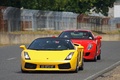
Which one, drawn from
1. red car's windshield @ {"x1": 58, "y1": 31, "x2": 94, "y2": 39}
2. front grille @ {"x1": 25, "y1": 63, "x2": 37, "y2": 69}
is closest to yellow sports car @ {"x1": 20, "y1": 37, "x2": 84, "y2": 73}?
front grille @ {"x1": 25, "y1": 63, "x2": 37, "y2": 69}

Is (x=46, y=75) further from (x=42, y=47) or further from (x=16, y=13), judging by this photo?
(x=16, y=13)

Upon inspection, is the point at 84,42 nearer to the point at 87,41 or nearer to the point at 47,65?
the point at 87,41

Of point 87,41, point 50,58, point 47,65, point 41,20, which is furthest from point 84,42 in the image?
point 41,20

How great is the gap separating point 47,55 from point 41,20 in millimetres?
39241

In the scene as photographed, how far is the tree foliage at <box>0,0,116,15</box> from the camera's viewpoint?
7325cm

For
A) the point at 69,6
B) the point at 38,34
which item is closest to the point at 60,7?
the point at 69,6

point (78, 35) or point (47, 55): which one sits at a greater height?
point (47, 55)

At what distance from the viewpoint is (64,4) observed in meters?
80.6

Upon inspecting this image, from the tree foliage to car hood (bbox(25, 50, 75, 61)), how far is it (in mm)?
51061

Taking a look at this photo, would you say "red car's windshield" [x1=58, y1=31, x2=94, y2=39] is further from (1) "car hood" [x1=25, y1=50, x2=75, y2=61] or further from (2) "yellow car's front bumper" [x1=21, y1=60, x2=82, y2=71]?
(2) "yellow car's front bumper" [x1=21, y1=60, x2=82, y2=71]

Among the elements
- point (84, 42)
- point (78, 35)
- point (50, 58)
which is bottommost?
point (84, 42)

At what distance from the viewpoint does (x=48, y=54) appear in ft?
62.5

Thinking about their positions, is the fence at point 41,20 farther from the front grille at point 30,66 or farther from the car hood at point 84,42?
the front grille at point 30,66

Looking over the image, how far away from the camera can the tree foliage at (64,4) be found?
7325 centimetres
